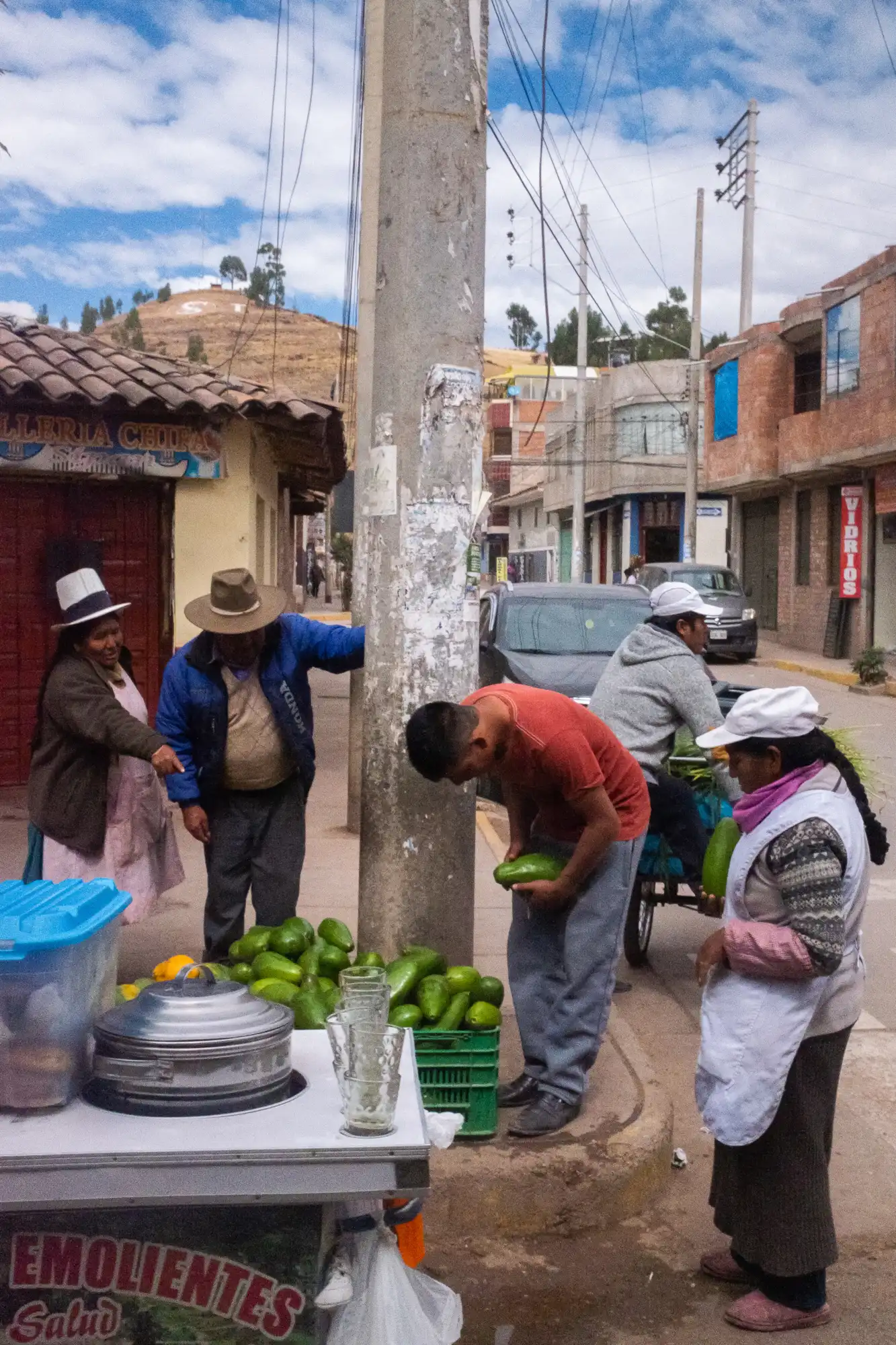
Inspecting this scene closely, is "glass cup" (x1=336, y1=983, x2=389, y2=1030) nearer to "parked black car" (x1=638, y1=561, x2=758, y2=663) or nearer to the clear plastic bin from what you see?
the clear plastic bin

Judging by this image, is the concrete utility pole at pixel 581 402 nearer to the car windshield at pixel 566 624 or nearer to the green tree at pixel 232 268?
the car windshield at pixel 566 624

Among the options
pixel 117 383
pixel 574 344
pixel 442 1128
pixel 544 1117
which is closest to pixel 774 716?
pixel 442 1128

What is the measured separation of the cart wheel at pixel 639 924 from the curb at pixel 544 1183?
2194 millimetres

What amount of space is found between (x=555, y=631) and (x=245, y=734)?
25.0 ft

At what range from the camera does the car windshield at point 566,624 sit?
1210cm

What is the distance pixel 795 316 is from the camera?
92.6 feet

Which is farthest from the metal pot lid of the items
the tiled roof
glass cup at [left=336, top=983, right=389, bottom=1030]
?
the tiled roof

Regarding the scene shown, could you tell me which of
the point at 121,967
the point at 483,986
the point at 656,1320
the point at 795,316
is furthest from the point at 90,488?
the point at 795,316

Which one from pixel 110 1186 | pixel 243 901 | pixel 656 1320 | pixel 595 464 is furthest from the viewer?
pixel 595 464

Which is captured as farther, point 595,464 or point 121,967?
point 595,464

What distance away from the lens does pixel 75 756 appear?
5031mm

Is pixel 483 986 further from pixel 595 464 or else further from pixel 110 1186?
pixel 595 464

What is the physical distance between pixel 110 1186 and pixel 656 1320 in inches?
79.4

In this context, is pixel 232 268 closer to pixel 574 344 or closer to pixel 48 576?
pixel 574 344
